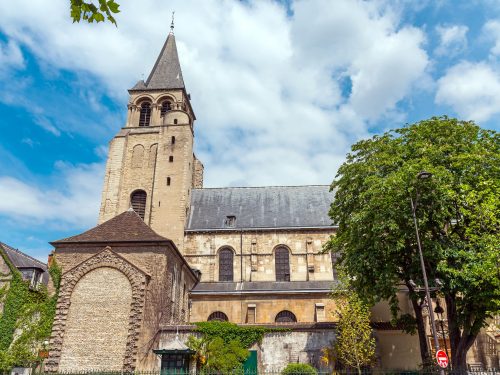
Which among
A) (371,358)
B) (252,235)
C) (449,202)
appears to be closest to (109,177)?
(252,235)

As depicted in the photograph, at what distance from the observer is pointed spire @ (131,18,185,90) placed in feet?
132

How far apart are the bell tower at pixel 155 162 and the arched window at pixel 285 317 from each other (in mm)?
9477

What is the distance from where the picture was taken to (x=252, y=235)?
111 ft

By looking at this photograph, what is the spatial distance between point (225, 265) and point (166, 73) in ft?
70.0

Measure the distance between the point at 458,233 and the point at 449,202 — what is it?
5.15 ft

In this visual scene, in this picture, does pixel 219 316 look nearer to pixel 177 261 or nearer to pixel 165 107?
pixel 177 261

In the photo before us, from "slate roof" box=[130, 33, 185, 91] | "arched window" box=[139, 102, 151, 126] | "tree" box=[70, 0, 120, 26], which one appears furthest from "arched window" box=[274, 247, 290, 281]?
"tree" box=[70, 0, 120, 26]

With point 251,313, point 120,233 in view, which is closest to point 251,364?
point 251,313

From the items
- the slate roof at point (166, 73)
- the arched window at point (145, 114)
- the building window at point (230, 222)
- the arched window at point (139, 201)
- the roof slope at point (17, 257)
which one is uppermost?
the slate roof at point (166, 73)

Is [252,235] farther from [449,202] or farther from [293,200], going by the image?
[449,202]

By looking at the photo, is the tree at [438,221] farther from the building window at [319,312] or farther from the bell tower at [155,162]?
the bell tower at [155,162]

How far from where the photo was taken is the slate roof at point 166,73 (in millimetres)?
40281

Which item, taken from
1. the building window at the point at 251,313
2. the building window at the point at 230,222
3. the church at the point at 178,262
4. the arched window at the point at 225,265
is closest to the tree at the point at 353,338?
the church at the point at 178,262

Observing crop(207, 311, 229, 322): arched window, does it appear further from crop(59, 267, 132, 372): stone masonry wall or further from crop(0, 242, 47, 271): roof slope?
crop(0, 242, 47, 271): roof slope
